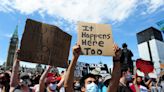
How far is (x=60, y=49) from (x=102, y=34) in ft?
3.02

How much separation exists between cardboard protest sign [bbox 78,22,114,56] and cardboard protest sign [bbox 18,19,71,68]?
77 centimetres

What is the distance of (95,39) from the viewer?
159 inches

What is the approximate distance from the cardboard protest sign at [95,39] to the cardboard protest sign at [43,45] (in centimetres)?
77

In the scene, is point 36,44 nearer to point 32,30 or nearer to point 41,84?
point 32,30

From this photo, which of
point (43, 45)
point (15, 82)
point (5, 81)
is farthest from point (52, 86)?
point (43, 45)

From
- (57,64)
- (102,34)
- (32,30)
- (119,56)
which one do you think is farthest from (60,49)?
(119,56)

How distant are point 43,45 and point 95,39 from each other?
894 mm

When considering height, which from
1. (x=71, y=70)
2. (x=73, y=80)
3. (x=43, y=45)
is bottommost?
(x=73, y=80)

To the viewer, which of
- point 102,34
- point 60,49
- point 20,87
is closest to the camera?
point 102,34

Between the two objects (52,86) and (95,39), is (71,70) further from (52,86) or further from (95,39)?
(52,86)

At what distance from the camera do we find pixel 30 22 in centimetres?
434

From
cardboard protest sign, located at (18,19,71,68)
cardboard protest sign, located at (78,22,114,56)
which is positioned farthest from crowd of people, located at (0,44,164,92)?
cardboard protest sign, located at (18,19,71,68)

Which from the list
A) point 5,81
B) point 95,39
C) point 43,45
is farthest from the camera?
point 5,81

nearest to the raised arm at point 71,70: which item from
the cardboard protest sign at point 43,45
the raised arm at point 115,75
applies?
the raised arm at point 115,75
